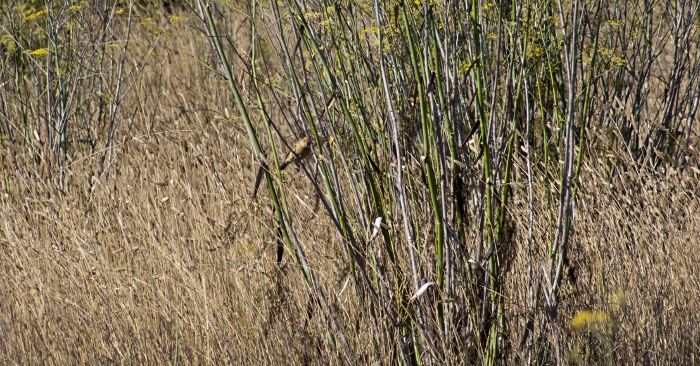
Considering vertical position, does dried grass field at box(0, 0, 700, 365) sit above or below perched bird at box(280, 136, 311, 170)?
below

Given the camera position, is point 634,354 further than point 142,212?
No

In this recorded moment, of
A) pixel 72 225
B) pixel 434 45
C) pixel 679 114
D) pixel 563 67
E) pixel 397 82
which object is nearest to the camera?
pixel 434 45

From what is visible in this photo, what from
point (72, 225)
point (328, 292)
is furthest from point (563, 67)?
point (72, 225)

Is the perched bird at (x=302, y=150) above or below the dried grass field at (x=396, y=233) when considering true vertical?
above

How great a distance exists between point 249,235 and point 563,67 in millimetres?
1459

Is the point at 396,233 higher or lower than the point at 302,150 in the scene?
lower

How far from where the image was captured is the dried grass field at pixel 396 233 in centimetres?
236

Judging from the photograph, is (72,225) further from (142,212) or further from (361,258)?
(361,258)

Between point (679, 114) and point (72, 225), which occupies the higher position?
point (72, 225)

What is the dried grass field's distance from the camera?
2.36 metres

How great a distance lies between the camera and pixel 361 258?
2379 millimetres

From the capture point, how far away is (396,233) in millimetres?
2467

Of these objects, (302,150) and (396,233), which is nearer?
(302,150)

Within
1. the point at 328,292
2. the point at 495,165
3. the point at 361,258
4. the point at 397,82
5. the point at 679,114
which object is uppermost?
the point at 397,82
